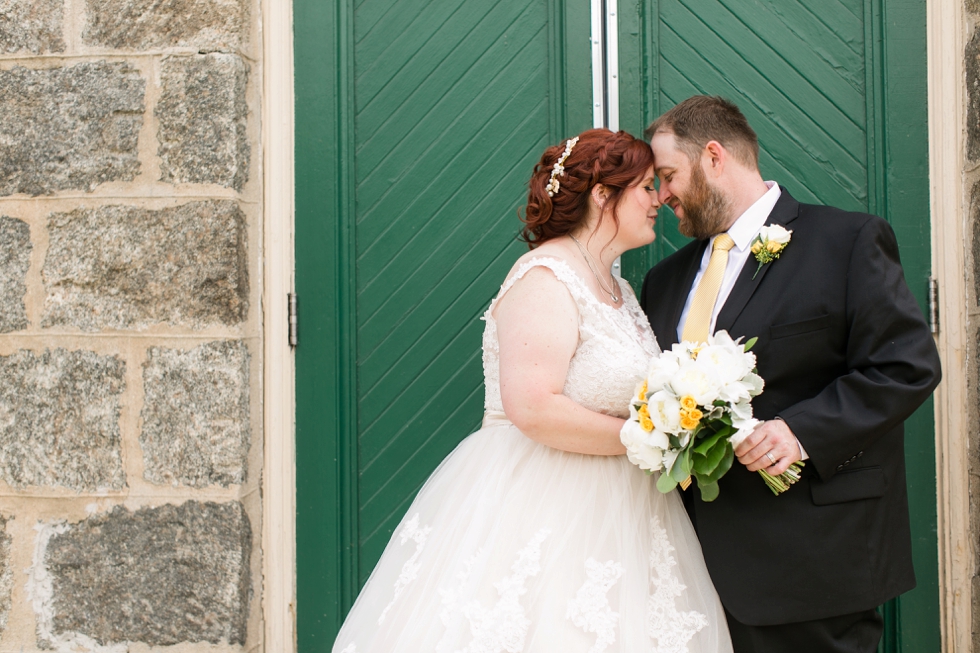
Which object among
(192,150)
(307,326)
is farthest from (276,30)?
(307,326)

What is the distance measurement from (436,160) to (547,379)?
1.28m

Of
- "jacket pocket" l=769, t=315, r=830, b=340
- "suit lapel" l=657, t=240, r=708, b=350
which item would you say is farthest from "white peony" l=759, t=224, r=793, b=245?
"suit lapel" l=657, t=240, r=708, b=350

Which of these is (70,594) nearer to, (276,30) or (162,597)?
(162,597)

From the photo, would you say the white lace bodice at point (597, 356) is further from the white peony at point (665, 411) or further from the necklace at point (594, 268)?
the white peony at point (665, 411)

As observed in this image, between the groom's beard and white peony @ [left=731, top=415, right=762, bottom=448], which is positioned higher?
the groom's beard

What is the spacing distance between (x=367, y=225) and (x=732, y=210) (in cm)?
140

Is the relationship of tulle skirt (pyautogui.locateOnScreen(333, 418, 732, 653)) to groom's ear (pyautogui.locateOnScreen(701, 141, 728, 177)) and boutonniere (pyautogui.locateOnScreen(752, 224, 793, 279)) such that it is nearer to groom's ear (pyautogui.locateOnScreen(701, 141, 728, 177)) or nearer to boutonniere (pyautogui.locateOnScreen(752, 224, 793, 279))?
boutonniere (pyautogui.locateOnScreen(752, 224, 793, 279))

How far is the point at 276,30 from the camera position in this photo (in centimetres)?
304

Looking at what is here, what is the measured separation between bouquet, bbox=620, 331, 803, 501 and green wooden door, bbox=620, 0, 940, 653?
112 cm

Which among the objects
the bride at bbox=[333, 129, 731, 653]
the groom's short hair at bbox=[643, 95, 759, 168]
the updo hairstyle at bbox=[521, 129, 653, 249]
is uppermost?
the groom's short hair at bbox=[643, 95, 759, 168]

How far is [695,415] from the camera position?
186 centimetres

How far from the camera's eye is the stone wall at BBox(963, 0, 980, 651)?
8.97 ft

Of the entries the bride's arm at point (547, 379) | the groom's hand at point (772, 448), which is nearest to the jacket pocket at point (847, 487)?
the groom's hand at point (772, 448)

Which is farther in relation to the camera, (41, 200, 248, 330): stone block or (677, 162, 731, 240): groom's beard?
(41, 200, 248, 330): stone block
